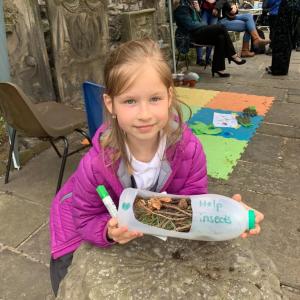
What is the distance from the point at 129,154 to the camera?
59.4 inches

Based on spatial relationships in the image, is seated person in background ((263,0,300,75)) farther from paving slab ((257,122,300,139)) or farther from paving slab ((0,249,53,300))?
paving slab ((0,249,53,300))

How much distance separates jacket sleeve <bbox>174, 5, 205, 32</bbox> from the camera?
648cm

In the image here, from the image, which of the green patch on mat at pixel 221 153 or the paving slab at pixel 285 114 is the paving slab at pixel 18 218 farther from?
the paving slab at pixel 285 114

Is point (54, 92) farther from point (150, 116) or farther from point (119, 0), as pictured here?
point (150, 116)

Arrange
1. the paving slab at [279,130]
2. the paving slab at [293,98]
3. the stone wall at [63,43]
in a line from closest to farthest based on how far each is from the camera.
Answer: the stone wall at [63,43] < the paving slab at [279,130] < the paving slab at [293,98]

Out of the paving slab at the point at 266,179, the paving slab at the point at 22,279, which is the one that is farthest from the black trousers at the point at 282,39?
the paving slab at the point at 22,279

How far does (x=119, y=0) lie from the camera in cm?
571

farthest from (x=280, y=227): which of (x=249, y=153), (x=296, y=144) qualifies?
(x=296, y=144)

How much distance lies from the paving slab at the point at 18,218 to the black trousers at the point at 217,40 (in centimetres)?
457

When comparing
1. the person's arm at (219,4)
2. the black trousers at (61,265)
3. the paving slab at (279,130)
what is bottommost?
the paving slab at (279,130)

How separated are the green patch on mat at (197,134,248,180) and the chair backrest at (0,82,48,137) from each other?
161 centimetres

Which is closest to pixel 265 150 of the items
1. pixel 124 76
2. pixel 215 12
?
pixel 124 76

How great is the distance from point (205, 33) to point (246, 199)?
4131 mm

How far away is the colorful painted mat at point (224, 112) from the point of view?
368 centimetres
